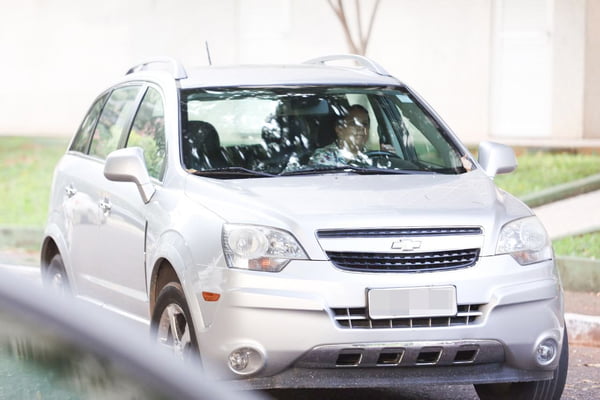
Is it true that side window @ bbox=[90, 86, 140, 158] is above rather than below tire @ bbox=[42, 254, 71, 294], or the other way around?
above

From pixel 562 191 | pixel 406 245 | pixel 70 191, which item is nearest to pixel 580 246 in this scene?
pixel 562 191

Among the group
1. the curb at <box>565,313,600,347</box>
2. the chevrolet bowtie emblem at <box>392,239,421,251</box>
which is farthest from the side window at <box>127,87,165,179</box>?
the curb at <box>565,313,600,347</box>

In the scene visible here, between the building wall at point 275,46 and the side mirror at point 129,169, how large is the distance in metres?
11.4

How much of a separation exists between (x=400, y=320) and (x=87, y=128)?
3169 millimetres

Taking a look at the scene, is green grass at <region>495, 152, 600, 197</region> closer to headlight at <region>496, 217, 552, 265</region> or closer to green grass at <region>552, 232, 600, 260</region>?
green grass at <region>552, 232, 600, 260</region>

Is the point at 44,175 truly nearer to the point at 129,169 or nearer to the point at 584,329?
the point at 584,329

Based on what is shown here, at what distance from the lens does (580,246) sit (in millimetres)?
11703

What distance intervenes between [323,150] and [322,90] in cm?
48

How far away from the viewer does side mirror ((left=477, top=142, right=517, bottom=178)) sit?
6.81 metres

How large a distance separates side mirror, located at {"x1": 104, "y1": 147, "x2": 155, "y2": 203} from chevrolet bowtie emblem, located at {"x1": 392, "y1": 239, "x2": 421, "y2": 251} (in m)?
1.36

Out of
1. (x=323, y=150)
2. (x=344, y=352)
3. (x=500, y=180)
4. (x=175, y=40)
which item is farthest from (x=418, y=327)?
(x=175, y=40)

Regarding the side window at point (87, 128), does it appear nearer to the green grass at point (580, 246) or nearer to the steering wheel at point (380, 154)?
the steering wheel at point (380, 154)

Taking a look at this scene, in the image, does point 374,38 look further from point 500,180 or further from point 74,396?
point 74,396

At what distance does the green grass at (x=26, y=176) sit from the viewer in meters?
15.6
